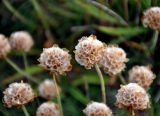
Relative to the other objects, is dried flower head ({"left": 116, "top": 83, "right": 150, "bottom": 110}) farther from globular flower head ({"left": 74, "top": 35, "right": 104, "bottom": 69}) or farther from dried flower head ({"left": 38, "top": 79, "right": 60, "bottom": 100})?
dried flower head ({"left": 38, "top": 79, "right": 60, "bottom": 100})

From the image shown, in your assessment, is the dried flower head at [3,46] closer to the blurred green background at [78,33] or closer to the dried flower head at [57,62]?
the blurred green background at [78,33]

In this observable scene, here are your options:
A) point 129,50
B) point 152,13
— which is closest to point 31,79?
point 129,50

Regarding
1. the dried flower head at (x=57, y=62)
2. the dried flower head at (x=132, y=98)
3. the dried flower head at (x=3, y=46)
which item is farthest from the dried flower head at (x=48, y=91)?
the dried flower head at (x=132, y=98)

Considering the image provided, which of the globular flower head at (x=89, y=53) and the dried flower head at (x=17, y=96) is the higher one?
the globular flower head at (x=89, y=53)

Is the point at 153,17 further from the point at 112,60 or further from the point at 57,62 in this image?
the point at 57,62

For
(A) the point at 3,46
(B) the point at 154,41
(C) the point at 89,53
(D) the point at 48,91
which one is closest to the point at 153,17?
(B) the point at 154,41

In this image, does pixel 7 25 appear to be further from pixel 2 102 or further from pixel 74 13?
pixel 2 102

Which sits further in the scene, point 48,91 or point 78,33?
point 78,33
